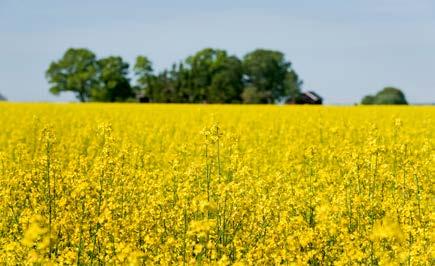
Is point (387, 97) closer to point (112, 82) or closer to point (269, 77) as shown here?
point (269, 77)

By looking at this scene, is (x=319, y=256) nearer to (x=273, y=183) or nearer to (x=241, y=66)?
(x=273, y=183)

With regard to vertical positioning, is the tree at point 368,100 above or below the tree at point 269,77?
below

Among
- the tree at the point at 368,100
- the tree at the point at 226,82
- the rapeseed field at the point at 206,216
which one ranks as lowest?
the rapeseed field at the point at 206,216

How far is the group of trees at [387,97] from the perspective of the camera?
313ft

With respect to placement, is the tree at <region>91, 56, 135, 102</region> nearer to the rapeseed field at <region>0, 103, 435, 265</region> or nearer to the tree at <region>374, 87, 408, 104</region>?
the tree at <region>374, 87, 408, 104</region>

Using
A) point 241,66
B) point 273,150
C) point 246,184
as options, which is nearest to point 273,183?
point 246,184

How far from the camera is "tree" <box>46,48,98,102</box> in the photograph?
11219 cm

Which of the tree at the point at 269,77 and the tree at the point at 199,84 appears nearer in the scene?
the tree at the point at 199,84

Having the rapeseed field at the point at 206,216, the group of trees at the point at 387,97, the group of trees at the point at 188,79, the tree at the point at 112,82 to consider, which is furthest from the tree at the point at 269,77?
the rapeseed field at the point at 206,216

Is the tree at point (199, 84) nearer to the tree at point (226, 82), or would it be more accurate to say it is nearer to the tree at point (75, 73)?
the tree at point (226, 82)

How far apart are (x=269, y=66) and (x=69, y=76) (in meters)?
35.4

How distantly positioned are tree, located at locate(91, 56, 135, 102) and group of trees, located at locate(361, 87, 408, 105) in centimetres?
3883

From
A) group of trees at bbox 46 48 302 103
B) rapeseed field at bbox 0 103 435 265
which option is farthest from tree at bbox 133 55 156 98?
rapeseed field at bbox 0 103 435 265

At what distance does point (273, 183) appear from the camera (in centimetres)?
1072
